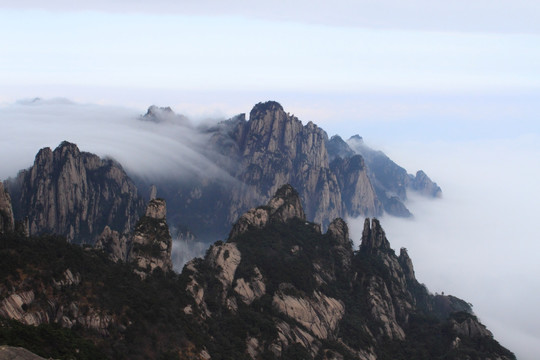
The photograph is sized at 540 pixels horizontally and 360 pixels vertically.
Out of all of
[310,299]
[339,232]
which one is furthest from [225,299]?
[339,232]

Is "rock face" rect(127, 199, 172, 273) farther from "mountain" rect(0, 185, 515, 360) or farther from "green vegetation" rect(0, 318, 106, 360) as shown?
"green vegetation" rect(0, 318, 106, 360)

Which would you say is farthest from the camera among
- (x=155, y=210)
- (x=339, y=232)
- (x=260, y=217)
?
(x=339, y=232)

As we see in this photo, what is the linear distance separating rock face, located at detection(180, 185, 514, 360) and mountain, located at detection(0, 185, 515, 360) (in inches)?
12.6

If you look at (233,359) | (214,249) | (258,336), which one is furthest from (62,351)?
(214,249)

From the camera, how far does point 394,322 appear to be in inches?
6511

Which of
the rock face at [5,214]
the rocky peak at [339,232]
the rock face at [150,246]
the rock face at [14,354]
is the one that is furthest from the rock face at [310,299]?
the rock face at [14,354]

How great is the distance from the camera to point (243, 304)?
143 metres

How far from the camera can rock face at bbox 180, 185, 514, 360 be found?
444 feet

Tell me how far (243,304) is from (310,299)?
17132 millimetres

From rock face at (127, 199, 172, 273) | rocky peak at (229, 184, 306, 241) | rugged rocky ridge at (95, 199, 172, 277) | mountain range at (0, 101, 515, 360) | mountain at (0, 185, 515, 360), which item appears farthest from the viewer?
rocky peak at (229, 184, 306, 241)

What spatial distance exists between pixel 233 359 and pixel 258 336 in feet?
48.1

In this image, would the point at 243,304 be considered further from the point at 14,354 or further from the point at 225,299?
the point at 14,354

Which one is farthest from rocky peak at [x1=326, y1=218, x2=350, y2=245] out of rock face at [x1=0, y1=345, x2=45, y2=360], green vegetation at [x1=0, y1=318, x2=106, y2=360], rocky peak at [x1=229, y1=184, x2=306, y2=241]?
rock face at [x1=0, y1=345, x2=45, y2=360]

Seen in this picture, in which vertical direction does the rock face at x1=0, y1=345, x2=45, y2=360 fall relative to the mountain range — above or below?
above
